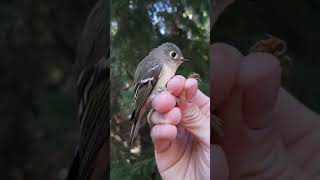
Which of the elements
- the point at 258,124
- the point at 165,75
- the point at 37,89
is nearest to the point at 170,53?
the point at 165,75

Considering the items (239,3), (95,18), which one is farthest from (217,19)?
(95,18)

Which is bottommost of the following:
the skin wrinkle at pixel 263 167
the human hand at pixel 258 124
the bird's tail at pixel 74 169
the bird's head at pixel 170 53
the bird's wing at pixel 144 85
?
the bird's tail at pixel 74 169

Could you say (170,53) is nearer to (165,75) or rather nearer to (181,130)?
(165,75)

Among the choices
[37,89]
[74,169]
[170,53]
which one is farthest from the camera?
[37,89]

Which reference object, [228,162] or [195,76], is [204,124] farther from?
[228,162]

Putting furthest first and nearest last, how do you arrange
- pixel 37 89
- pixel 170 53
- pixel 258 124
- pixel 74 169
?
1. pixel 37 89
2. pixel 74 169
3. pixel 258 124
4. pixel 170 53

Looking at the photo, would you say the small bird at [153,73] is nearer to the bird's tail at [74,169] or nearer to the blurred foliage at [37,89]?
the bird's tail at [74,169]

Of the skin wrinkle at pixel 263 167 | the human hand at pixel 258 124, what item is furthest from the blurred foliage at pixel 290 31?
the skin wrinkle at pixel 263 167
